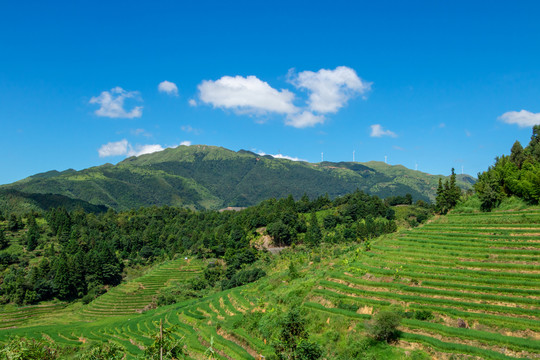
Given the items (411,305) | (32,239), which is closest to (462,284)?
(411,305)

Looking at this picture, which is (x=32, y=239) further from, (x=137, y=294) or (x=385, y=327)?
(x=385, y=327)

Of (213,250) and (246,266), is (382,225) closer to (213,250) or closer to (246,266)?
(246,266)

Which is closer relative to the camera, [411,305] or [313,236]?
[411,305]

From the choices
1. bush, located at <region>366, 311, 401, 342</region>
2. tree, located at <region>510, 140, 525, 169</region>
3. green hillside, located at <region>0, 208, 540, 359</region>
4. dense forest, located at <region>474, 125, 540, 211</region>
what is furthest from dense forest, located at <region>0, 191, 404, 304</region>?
bush, located at <region>366, 311, 401, 342</region>

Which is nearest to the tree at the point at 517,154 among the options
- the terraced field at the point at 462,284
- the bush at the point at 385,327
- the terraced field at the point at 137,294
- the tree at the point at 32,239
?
the terraced field at the point at 462,284

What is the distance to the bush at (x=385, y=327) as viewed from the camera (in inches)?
948

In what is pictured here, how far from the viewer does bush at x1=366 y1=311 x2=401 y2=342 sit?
79.0 feet

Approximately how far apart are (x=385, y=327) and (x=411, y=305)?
17.7ft

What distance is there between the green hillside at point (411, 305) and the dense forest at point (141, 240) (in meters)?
29.6

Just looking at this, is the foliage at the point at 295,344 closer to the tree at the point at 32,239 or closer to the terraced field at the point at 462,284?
the terraced field at the point at 462,284

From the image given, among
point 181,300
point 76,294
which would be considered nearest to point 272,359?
point 181,300

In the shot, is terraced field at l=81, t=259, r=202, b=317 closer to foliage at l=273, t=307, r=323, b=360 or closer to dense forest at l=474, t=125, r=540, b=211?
foliage at l=273, t=307, r=323, b=360

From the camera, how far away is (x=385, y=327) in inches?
952

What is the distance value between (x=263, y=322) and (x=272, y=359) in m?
11.2
